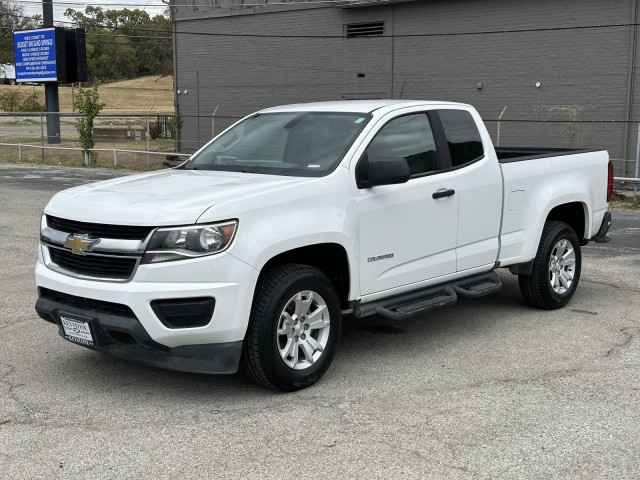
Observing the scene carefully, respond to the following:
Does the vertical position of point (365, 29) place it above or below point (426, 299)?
above

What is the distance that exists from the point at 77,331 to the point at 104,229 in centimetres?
68

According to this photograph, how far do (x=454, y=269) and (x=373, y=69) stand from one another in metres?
20.2

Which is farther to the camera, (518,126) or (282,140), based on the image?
(518,126)

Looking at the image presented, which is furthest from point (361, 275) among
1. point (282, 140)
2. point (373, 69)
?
point (373, 69)

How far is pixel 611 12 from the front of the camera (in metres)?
20.5

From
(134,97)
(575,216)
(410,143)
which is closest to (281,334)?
(410,143)

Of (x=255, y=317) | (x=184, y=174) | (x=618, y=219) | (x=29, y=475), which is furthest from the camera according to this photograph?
(x=618, y=219)

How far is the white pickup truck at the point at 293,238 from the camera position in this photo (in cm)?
484

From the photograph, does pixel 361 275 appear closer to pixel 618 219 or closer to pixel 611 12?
pixel 618 219

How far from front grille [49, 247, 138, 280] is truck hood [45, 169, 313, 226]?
0.23 metres

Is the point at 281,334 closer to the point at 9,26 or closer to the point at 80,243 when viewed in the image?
the point at 80,243

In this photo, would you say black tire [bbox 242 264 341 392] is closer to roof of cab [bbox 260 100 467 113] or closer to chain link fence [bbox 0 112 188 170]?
roof of cab [bbox 260 100 467 113]

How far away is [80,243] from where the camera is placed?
5074mm

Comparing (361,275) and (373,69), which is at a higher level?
(373,69)
